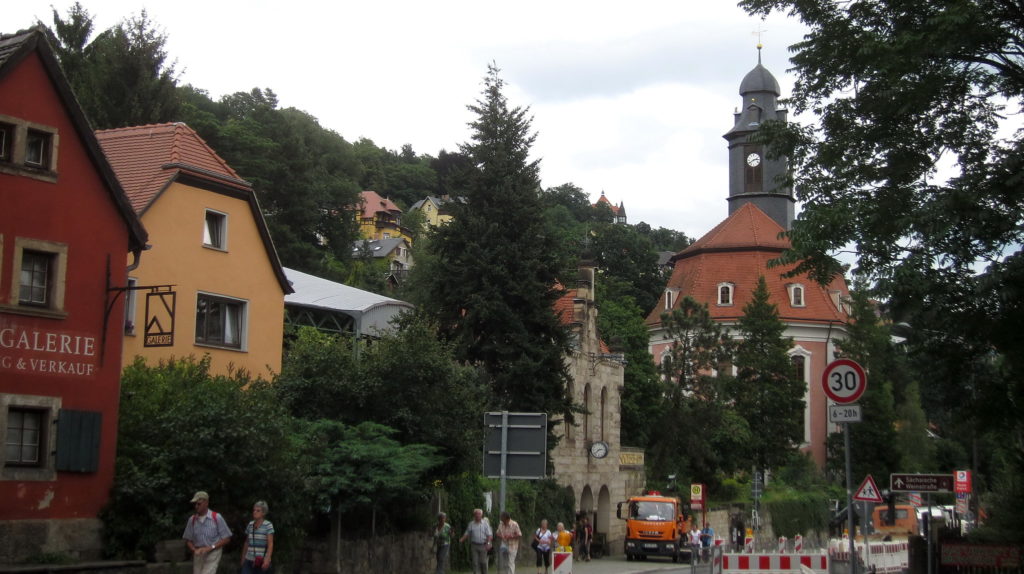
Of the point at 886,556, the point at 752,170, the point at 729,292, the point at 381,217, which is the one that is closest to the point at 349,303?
the point at 886,556

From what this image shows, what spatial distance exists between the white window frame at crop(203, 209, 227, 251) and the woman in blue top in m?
14.5

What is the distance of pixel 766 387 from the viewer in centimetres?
6638

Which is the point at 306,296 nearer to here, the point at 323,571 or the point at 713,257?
the point at 323,571

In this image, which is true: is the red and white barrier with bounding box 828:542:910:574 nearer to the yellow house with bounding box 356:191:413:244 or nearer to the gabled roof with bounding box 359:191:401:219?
the yellow house with bounding box 356:191:413:244

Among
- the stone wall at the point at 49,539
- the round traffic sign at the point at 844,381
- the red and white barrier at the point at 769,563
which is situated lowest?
the red and white barrier at the point at 769,563

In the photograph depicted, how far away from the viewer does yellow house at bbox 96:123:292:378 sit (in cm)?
2777

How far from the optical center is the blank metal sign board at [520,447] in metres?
19.8

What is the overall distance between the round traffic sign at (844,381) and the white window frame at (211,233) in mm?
17299

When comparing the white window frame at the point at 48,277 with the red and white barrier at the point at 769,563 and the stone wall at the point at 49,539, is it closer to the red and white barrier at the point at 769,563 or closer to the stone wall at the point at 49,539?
the stone wall at the point at 49,539

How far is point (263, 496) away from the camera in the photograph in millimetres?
21266

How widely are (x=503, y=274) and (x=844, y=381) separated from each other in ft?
66.0

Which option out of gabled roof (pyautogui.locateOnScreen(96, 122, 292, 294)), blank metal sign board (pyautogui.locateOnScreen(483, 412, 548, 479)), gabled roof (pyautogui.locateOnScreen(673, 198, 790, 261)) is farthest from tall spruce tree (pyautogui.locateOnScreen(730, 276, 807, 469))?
blank metal sign board (pyautogui.locateOnScreen(483, 412, 548, 479))

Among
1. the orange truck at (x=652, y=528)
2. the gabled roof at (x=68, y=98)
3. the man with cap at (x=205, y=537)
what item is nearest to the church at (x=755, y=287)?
the orange truck at (x=652, y=528)

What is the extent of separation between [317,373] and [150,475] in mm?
6424
